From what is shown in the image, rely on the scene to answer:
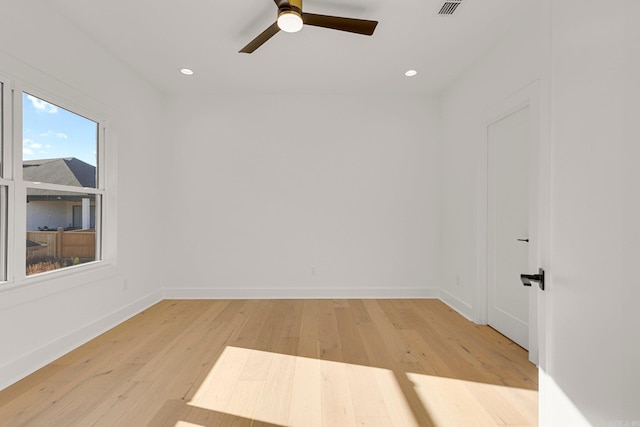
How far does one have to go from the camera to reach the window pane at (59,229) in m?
2.45

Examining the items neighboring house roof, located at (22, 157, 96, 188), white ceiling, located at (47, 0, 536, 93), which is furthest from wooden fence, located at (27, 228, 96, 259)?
white ceiling, located at (47, 0, 536, 93)

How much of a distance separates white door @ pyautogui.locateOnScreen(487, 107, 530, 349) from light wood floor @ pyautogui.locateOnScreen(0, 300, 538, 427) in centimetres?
23

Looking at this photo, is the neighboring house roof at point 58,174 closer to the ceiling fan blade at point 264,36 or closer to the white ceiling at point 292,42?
the white ceiling at point 292,42

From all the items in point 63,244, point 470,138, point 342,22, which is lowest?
point 63,244

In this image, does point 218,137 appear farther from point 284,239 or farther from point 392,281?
point 392,281

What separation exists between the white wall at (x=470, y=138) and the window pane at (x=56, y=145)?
398 centimetres

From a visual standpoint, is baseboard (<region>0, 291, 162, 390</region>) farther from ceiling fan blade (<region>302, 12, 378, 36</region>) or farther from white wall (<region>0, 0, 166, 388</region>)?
ceiling fan blade (<region>302, 12, 378, 36</region>)

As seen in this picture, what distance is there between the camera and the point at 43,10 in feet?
7.95

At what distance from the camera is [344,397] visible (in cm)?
200

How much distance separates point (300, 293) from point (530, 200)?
292 centimetres

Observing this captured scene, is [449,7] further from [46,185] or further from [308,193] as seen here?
[46,185]

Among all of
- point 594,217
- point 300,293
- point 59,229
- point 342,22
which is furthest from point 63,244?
point 594,217

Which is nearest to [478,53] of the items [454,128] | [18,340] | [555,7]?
[454,128]

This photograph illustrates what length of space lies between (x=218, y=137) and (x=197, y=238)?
4.68 feet
